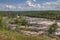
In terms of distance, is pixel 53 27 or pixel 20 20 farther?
pixel 20 20

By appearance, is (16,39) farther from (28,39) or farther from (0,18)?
(0,18)

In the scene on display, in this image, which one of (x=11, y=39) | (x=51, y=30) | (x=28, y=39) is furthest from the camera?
(x=51, y=30)

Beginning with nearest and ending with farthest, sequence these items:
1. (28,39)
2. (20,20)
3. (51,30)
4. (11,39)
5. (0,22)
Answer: (11,39) < (28,39) < (0,22) < (51,30) < (20,20)

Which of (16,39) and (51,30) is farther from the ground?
(16,39)

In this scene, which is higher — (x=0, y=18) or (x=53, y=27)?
(x=0, y=18)

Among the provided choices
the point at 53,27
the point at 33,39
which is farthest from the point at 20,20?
the point at 33,39

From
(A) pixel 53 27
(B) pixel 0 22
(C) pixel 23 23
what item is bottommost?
(C) pixel 23 23

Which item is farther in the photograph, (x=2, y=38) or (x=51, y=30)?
(x=51, y=30)

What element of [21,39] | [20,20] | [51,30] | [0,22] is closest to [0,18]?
[0,22]

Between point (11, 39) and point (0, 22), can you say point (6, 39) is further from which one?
point (0, 22)
